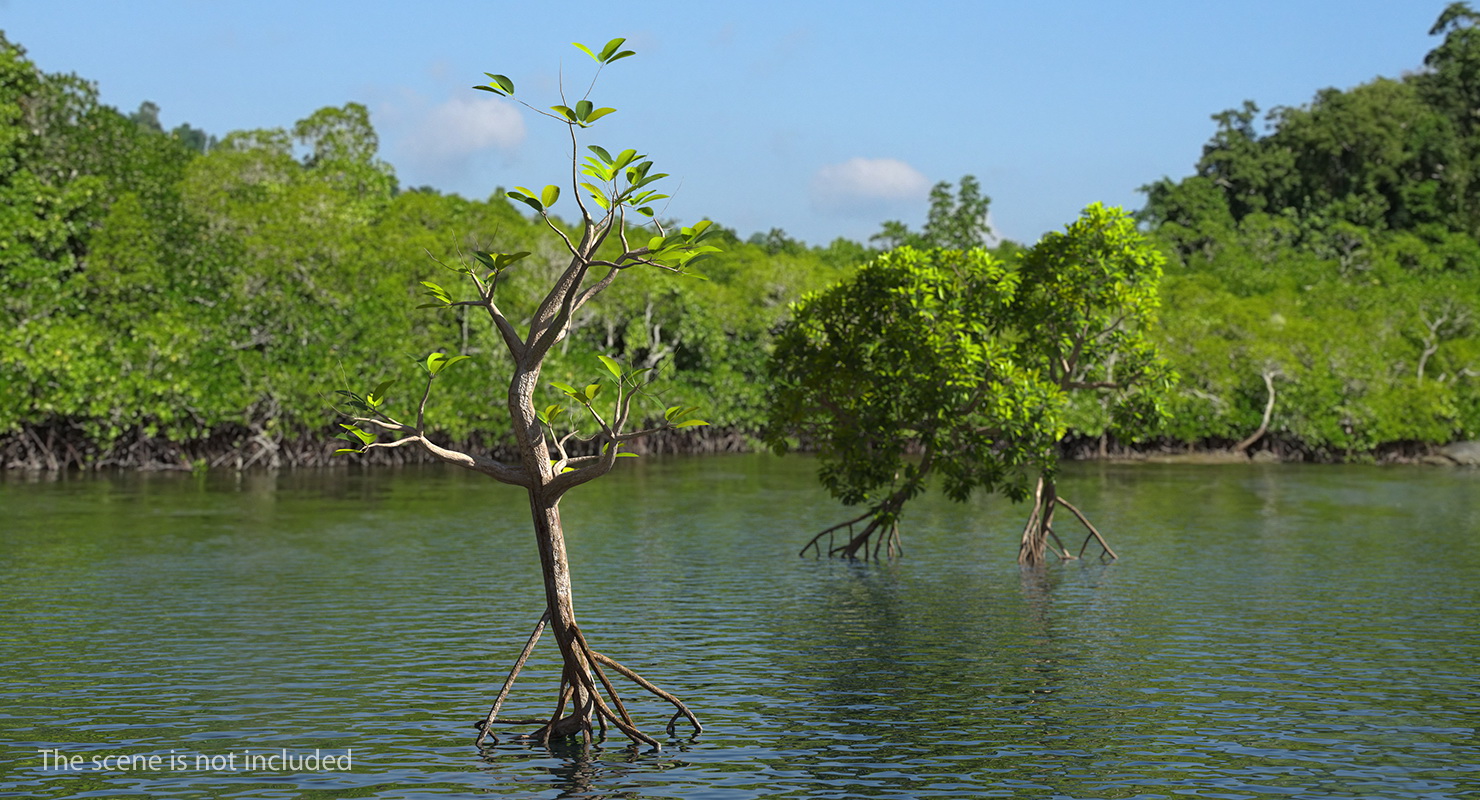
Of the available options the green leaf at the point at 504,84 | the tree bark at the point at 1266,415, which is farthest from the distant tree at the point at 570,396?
the tree bark at the point at 1266,415

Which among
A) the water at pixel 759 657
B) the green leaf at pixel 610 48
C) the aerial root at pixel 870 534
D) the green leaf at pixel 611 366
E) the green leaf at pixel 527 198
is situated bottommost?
the water at pixel 759 657

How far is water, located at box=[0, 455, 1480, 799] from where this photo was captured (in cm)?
1565

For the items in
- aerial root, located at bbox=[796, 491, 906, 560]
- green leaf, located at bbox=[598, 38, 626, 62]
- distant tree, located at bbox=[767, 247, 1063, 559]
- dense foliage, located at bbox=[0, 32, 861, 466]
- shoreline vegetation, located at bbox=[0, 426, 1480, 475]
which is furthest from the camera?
shoreline vegetation, located at bbox=[0, 426, 1480, 475]

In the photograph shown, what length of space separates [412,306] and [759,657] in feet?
186

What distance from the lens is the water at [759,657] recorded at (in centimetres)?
1565

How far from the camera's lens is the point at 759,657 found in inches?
897

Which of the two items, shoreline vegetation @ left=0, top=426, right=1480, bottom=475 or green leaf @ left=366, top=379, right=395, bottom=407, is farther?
shoreline vegetation @ left=0, top=426, right=1480, bottom=475

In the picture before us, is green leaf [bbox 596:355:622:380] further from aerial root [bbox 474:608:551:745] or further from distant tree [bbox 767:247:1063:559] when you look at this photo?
distant tree [bbox 767:247:1063:559]

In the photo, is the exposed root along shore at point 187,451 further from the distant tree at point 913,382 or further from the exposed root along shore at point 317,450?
the distant tree at point 913,382

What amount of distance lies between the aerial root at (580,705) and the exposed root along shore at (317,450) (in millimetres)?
36188

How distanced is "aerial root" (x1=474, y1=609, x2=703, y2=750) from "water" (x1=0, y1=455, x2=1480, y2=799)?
0.32m

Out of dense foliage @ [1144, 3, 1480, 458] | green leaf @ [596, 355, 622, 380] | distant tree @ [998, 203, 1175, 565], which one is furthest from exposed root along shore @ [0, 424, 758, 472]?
green leaf @ [596, 355, 622, 380]

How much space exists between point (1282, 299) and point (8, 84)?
232ft

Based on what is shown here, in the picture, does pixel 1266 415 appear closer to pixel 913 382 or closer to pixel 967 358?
pixel 913 382
